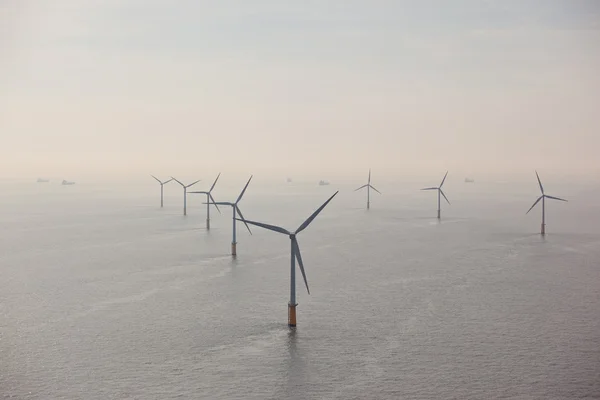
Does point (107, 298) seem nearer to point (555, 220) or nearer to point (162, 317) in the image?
point (162, 317)

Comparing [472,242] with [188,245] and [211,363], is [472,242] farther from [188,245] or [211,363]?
[211,363]

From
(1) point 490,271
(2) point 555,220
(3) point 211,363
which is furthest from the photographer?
(2) point 555,220

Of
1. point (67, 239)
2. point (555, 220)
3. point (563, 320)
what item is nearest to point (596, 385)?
point (563, 320)

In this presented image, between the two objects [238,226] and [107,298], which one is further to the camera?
[238,226]

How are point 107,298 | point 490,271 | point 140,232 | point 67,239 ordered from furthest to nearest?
1. point 140,232
2. point 67,239
3. point 490,271
4. point 107,298

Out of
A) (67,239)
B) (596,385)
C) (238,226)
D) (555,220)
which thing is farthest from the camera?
(555,220)

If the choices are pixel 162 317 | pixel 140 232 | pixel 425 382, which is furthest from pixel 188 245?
pixel 425 382

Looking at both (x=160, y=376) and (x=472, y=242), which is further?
(x=472, y=242)
